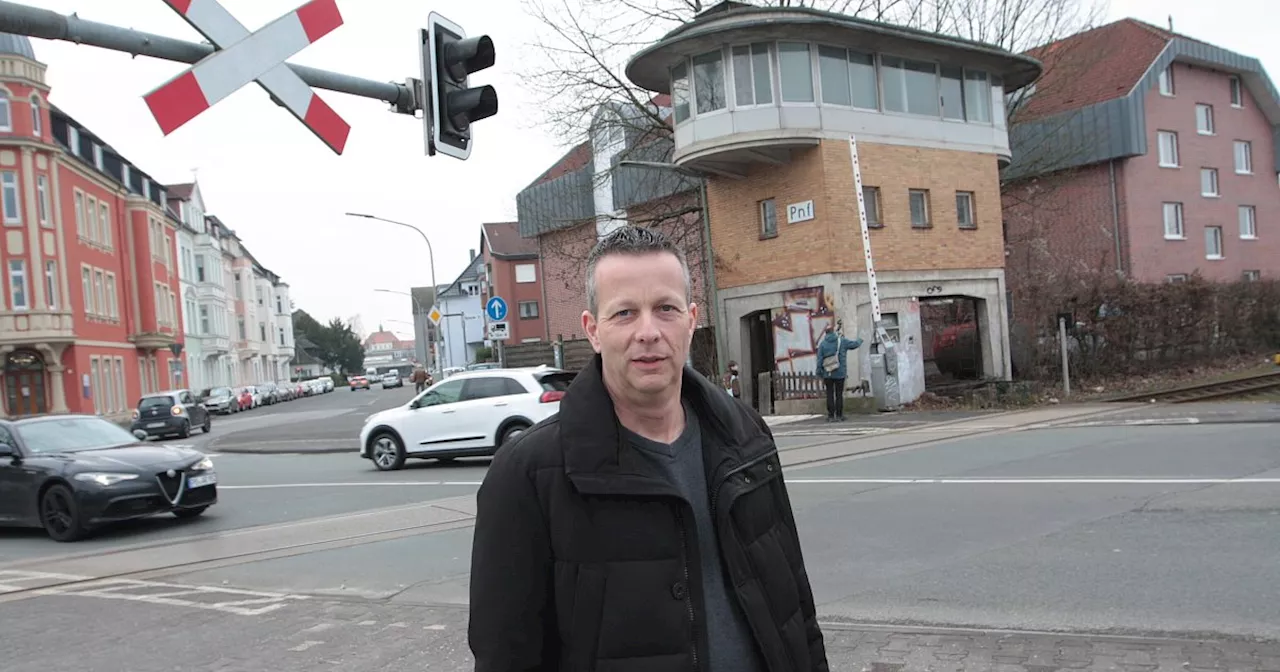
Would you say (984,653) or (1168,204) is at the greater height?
(1168,204)

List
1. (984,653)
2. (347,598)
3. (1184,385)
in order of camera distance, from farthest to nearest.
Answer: (1184,385)
(347,598)
(984,653)

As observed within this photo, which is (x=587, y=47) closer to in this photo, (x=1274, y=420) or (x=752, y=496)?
(x=1274, y=420)

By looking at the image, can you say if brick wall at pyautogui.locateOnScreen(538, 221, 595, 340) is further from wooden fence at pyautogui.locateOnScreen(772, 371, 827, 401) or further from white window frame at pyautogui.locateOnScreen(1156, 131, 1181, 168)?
white window frame at pyautogui.locateOnScreen(1156, 131, 1181, 168)

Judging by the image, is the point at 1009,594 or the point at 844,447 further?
the point at 844,447

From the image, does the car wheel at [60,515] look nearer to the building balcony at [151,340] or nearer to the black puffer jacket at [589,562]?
the black puffer jacket at [589,562]

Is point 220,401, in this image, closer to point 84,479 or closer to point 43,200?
point 43,200

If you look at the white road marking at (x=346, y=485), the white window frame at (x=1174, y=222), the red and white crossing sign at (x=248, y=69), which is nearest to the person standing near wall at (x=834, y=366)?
the white road marking at (x=346, y=485)

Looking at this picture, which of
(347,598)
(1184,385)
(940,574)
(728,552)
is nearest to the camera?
(728,552)

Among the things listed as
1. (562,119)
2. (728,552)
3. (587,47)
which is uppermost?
(587,47)

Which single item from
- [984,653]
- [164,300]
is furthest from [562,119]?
[164,300]

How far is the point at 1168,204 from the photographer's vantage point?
39.4 m

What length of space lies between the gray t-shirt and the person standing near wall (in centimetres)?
1771

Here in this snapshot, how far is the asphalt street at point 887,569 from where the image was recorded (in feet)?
17.0

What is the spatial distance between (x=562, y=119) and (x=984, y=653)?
24434 millimetres
